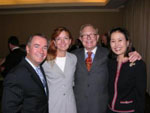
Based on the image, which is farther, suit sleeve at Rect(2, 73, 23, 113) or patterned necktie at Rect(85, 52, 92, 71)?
patterned necktie at Rect(85, 52, 92, 71)

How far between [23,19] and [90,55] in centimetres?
694

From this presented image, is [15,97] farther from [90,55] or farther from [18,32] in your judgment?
[18,32]

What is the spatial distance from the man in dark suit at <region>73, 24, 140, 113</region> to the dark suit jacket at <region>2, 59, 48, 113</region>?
620 millimetres

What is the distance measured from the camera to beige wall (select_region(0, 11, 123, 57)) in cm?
786

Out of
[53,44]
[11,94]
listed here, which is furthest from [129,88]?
[11,94]

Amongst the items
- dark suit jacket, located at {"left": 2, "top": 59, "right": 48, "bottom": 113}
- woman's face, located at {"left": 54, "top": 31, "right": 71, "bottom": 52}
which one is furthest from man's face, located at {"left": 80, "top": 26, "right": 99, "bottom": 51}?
dark suit jacket, located at {"left": 2, "top": 59, "right": 48, "bottom": 113}

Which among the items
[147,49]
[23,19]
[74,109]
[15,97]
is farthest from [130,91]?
[23,19]

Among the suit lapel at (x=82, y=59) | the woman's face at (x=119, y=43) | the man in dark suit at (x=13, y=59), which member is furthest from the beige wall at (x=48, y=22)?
the woman's face at (x=119, y=43)

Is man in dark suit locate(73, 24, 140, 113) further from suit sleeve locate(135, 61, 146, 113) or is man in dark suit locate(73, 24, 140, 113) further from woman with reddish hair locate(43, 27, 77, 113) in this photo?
suit sleeve locate(135, 61, 146, 113)

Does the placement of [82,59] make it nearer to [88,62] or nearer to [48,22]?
[88,62]

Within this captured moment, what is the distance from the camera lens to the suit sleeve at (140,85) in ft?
5.15

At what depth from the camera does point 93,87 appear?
1968 millimetres

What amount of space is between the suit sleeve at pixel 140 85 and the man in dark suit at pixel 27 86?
3.21ft

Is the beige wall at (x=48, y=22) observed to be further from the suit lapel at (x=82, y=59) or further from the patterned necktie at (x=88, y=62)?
the patterned necktie at (x=88, y=62)
